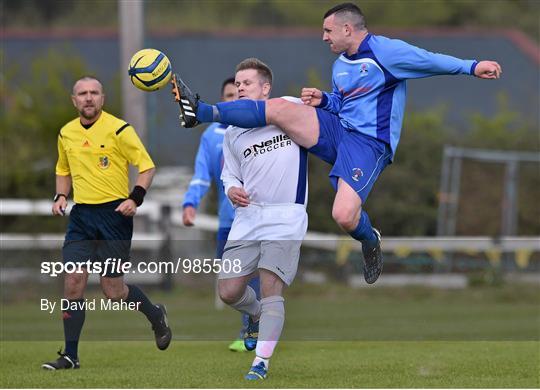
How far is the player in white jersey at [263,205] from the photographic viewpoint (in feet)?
28.1

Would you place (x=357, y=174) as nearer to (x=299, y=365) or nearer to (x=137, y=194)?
(x=299, y=365)

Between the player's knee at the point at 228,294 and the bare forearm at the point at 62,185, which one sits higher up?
the bare forearm at the point at 62,185

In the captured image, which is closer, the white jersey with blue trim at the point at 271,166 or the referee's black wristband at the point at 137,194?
the white jersey with blue trim at the point at 271,166

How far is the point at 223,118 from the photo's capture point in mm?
8555

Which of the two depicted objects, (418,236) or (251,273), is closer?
(251,273)

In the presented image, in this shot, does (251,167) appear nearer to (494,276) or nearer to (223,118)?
(223,118)

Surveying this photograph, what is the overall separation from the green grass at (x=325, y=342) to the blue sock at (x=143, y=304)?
38 centimetres

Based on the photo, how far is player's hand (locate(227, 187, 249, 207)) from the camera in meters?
8.70

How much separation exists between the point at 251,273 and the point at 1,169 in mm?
13685

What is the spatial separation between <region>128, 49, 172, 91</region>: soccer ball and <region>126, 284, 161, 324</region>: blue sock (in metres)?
1.83

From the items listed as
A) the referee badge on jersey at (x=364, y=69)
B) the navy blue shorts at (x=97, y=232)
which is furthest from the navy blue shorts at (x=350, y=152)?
the navy blue shorts at (x=97, y=232)

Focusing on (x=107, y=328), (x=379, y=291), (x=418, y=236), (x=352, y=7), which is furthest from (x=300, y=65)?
(x=352, y=7)

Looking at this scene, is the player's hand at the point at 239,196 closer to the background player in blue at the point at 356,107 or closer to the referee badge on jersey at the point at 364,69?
the background player in blue at the point at 356,107

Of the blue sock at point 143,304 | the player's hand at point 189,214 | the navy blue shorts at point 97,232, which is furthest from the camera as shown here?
the player's hand at point 189,214
